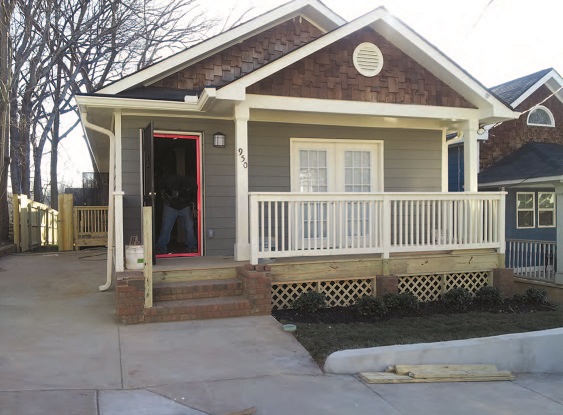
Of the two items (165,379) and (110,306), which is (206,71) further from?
(165,379)

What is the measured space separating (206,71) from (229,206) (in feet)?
8.43

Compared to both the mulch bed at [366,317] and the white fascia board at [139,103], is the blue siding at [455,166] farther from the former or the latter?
the white fascia board at [139,103]

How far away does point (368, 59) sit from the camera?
26.8 ft

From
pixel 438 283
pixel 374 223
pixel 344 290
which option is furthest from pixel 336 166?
pixel 438 283

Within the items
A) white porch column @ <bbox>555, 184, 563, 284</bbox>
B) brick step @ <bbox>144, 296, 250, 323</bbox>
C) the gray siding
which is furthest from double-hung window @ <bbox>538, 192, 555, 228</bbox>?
brick step @ <bbox>144, 296, 250, 323</bbox>

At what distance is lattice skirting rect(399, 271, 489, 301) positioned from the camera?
812cm

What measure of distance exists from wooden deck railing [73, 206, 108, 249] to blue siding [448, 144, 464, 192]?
1111 centimetres

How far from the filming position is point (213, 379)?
4504mm

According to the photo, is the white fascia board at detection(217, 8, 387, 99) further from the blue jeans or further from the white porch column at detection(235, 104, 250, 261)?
the blue jeans

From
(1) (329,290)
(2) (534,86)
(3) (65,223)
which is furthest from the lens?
(3) (65,223)

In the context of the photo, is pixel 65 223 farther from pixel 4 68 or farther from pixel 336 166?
pixel 336 166

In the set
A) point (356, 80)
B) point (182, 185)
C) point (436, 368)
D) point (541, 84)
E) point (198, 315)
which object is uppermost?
point (541, 84)

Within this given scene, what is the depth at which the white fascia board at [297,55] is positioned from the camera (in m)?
7.18

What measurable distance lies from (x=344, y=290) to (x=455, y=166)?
9.09 meters
